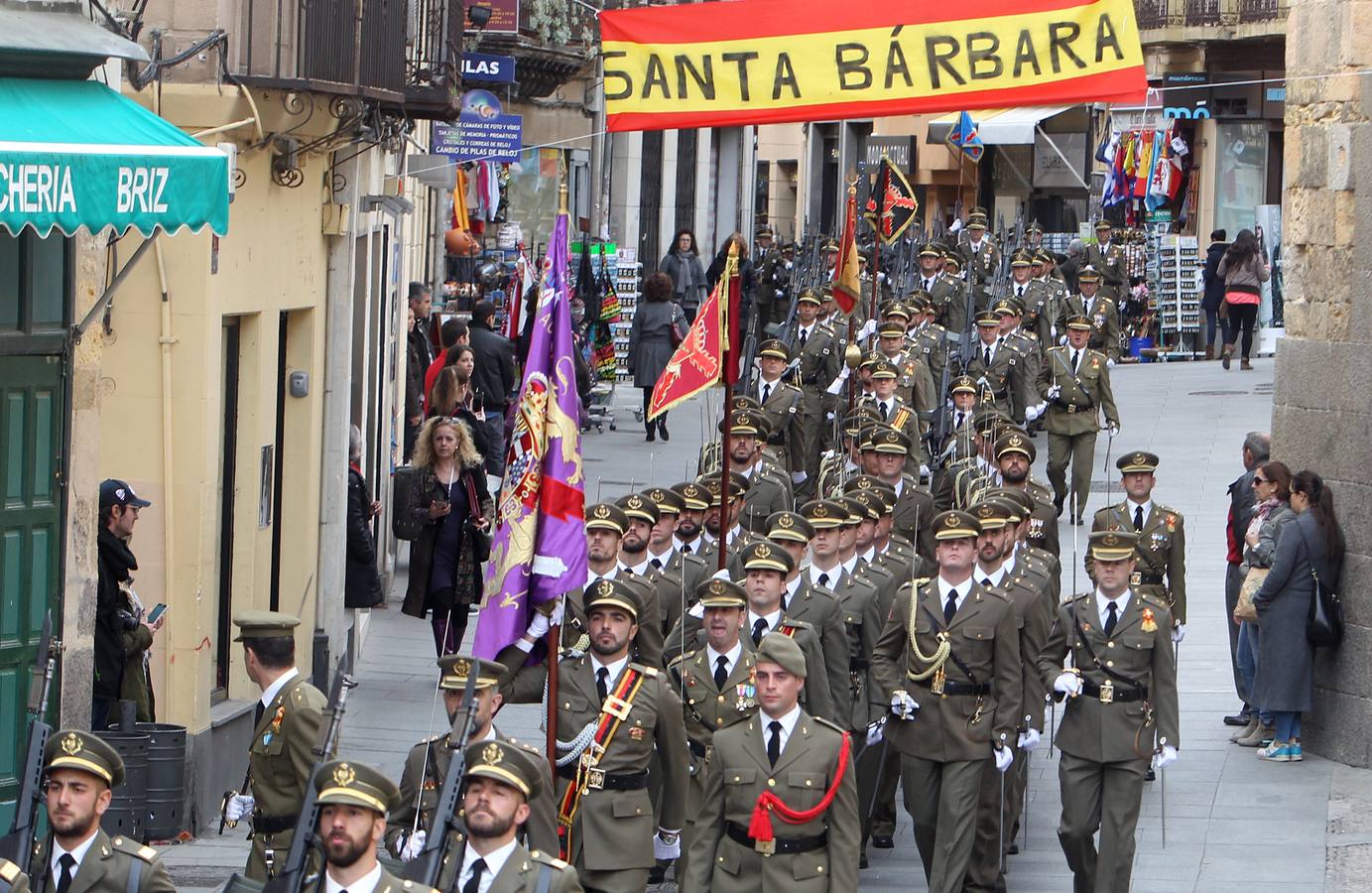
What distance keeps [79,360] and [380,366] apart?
8.90 metres

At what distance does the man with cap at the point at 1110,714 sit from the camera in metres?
11.7

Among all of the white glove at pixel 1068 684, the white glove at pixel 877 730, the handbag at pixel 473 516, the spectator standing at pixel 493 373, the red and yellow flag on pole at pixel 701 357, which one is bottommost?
the white glove at pixel 877 730

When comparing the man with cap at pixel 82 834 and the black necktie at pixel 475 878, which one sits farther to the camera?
the man with cap at pixel 82 834

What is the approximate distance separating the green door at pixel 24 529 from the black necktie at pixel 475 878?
370cm

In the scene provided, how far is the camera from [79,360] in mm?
11219

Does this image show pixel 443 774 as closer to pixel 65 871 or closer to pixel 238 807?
pixel 238 807

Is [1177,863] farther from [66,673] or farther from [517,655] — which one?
[66,673]

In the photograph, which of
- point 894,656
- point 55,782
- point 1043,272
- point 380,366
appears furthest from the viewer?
point 1043,272

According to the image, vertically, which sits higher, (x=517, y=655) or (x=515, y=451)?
(x=515, y=451)

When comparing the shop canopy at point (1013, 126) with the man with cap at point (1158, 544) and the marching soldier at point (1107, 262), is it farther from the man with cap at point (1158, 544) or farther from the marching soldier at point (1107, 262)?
the man with cap at point (1158, 544)

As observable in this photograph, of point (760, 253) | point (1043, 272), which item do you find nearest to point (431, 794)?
point (1043, 272)

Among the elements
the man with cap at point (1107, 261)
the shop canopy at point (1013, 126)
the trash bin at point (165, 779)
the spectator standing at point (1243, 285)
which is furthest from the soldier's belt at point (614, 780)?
the shop canopy at point (1013, 126)

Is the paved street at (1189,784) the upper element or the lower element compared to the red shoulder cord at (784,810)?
lower

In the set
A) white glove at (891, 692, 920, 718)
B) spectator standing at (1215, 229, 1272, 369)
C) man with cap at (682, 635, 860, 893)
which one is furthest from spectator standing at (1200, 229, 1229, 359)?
man with cap at (682, 635, 860, 893)
